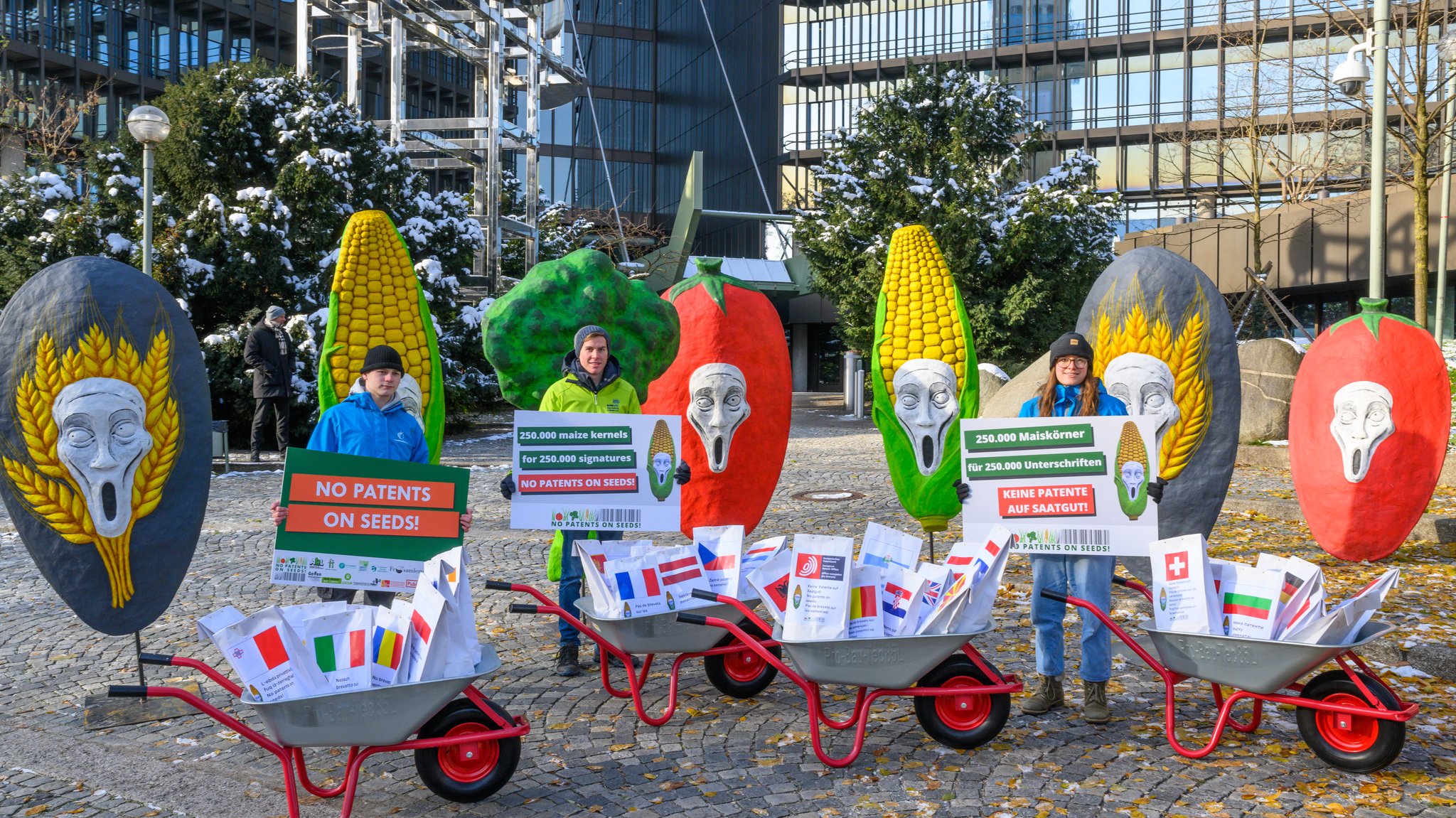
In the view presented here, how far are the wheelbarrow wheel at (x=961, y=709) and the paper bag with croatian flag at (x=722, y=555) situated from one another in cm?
96

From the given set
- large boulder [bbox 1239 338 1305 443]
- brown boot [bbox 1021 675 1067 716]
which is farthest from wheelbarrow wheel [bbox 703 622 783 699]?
large boulder [bbox 1239 338 1305 443]

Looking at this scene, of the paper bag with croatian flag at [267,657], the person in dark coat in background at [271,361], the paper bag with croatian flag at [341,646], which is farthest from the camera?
the person in dark coat in background at [271,361]

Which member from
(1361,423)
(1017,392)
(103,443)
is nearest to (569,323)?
(103,443)

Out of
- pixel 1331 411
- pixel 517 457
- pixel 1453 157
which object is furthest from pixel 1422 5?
pixel 517 457

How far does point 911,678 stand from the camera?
416 cm

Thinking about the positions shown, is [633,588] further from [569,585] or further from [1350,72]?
[1350,72]

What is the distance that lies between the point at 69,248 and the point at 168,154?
6.14 feet

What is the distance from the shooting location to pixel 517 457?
5.24 m

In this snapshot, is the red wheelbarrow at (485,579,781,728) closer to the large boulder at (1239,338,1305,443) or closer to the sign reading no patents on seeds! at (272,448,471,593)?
the sign reading no patents on seeds! at (272,448,471,593)

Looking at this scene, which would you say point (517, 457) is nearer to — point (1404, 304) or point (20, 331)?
point (20, 331)

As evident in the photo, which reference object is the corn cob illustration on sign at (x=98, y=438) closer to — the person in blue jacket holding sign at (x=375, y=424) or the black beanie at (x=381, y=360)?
the person in blue jacket holding sign at (x=375, y=424)

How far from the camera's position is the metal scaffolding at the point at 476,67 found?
18047mm

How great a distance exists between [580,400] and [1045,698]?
264 centimetres

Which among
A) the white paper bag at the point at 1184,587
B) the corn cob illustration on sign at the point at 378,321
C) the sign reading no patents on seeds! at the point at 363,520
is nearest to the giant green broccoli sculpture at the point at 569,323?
the corn cob illustration on sign at the point at 378,321
